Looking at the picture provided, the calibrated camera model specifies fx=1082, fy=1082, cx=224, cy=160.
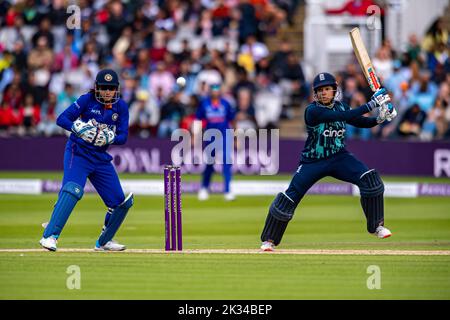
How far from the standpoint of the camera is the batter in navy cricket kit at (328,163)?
11281 millimetres

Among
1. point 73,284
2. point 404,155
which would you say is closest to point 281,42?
point 404,155

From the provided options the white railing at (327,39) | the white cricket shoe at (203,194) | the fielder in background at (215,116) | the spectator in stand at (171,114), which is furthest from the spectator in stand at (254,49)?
the white cricket shoe at (203,194)

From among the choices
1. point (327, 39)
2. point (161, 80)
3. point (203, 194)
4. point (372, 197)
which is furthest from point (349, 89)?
point (372, 197)

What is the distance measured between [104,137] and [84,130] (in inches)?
8.8

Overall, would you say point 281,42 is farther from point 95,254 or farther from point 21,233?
point 95,254

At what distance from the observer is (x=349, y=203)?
1839cm

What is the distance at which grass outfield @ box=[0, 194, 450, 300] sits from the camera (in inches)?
362

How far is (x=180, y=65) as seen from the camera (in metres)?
23.2

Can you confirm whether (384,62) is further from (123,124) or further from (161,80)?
(123,124)

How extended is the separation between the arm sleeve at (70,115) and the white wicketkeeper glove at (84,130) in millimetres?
64

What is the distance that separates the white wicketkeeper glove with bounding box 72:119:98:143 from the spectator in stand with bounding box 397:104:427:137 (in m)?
11.6

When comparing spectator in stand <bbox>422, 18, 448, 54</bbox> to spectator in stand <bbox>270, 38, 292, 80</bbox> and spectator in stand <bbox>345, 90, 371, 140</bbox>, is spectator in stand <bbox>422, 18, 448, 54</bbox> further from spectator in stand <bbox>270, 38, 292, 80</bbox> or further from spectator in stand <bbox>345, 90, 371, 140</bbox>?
spectator in stand <bbox>270, 38, 292, 80</bbox>

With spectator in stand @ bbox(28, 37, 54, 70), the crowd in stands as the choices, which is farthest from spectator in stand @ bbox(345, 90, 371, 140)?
spectator in stand @ bbox(28, 37, 54, 70)
